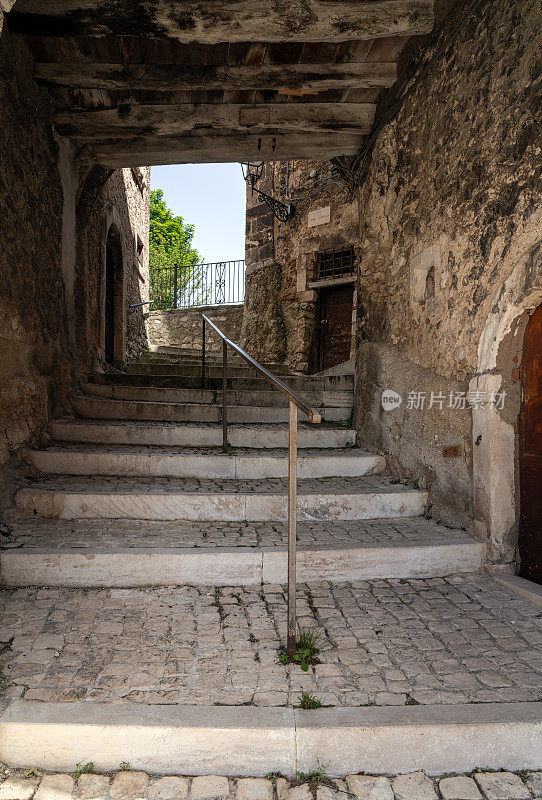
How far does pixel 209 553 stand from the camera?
256 centimetres

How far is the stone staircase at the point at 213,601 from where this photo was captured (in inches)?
Result: 61.6

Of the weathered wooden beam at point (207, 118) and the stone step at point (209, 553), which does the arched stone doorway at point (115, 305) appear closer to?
the weathered wooden beam at point (207, 118)

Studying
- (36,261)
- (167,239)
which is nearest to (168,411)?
(36,261)

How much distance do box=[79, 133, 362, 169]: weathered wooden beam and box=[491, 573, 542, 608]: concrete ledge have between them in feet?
12.3

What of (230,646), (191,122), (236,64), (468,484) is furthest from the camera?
(191,122)

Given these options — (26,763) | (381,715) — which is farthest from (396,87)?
(26,763)

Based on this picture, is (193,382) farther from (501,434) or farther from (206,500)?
(501,434)

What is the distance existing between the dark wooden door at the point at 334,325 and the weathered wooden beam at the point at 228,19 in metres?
5.72

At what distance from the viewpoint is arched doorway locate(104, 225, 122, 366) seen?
732cm

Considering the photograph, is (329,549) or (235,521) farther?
(235,521)

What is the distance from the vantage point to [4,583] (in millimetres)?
2432

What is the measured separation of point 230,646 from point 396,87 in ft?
12.7

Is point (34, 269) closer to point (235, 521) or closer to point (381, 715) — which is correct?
point (235, 521)

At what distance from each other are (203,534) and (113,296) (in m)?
5.56
